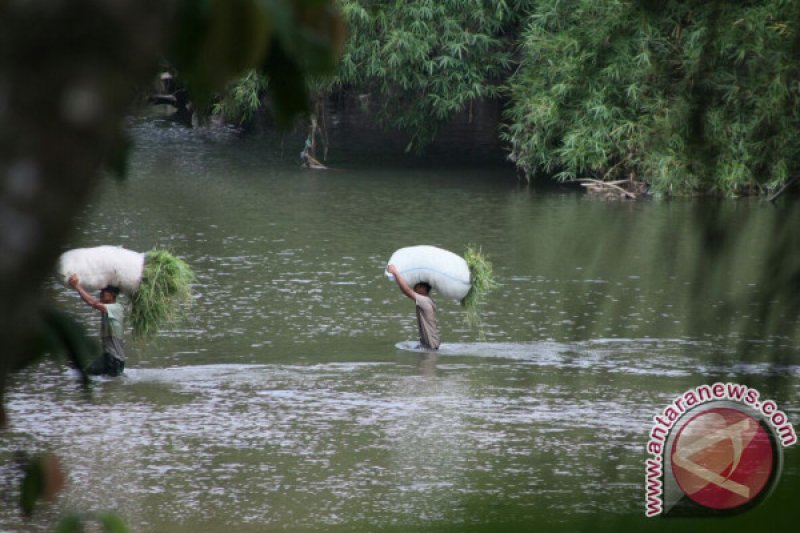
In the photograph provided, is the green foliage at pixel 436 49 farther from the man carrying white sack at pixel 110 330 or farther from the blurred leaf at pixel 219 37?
the blurred leaf at pixel 219 37

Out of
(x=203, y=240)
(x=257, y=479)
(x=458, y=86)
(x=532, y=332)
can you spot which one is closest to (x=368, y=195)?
(x=458, y=86)

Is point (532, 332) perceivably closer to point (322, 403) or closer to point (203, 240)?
point (322, 403)

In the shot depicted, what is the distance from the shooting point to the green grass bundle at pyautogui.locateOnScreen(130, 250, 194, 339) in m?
14.2

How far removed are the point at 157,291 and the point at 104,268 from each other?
86 cm

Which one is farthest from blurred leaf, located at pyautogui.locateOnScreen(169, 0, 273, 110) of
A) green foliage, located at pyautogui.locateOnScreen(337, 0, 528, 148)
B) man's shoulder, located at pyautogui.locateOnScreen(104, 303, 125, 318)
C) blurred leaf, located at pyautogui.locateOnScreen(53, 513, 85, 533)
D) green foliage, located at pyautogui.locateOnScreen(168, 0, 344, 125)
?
green foliage, located at pyautogui.locateOnScreen(337, 0, 528, 148)

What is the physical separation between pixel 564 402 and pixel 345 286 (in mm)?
7395

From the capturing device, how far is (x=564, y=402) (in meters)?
12.8

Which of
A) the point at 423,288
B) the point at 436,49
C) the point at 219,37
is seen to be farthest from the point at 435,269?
the point at 436,49

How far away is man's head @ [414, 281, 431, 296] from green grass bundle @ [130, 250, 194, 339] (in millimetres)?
2789

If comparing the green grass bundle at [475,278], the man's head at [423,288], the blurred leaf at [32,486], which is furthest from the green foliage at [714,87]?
the green grass bundle at [475,278]

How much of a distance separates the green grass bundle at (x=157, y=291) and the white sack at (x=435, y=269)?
263cm

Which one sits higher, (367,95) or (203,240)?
(367,95)

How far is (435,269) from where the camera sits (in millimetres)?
15656

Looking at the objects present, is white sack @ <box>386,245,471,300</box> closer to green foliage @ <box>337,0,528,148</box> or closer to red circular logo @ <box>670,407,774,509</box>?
red circular logo @ <box>670,407,774,509</box>
